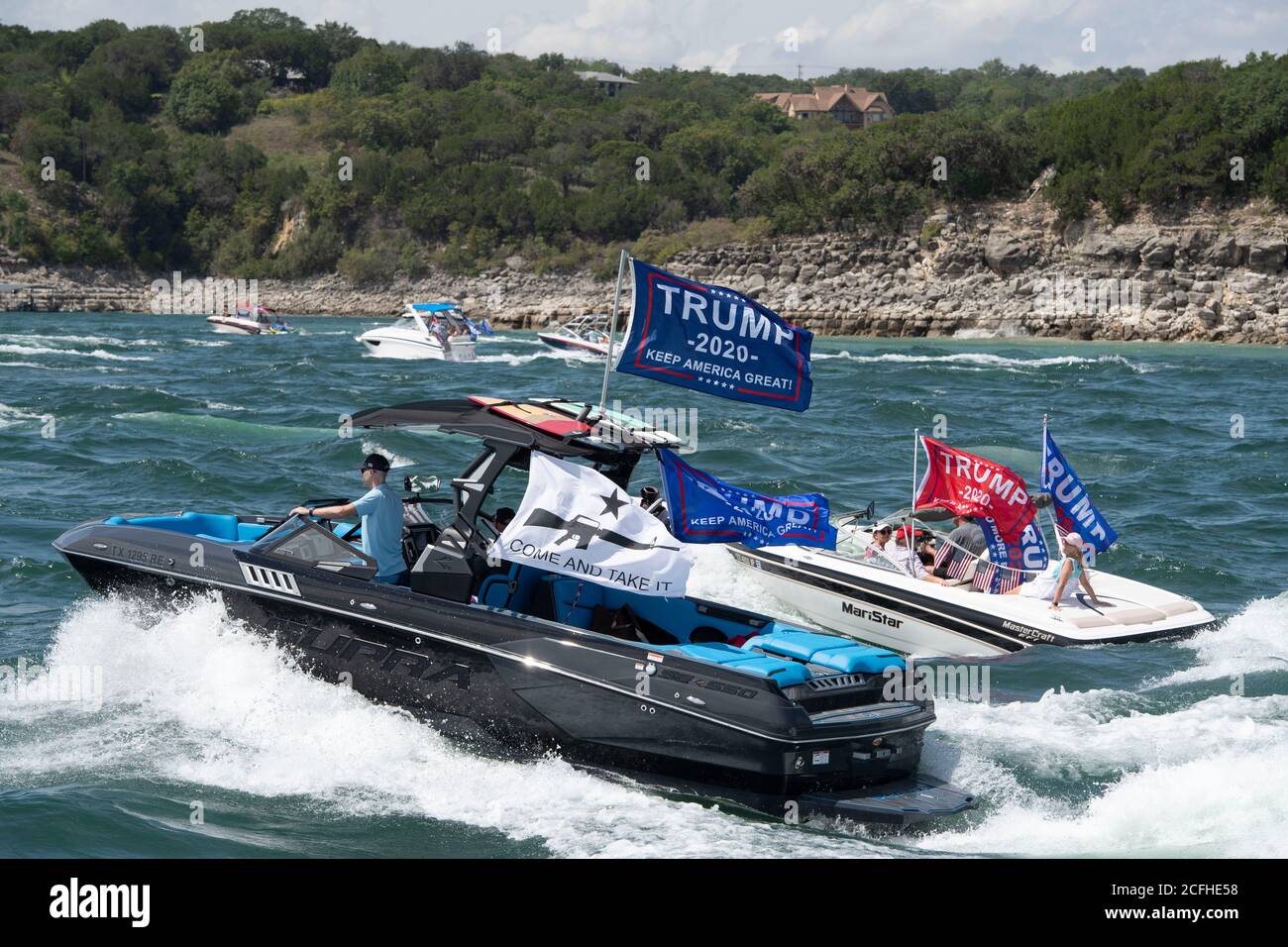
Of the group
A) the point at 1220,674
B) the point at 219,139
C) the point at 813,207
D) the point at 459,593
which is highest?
the point at 219,139

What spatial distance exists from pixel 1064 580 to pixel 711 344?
594cm

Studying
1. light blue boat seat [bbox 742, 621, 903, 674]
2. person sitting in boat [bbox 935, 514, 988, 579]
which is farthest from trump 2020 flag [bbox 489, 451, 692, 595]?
person sitting in boat [bbox 935, 514, 988, 579]

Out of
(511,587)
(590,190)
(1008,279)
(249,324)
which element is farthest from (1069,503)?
(590,190)

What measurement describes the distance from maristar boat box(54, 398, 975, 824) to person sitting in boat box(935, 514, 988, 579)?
17.3 ft

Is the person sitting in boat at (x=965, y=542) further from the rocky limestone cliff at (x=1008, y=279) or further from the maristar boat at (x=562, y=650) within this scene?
the rocky limestone cliff at (x=1008, y=279)

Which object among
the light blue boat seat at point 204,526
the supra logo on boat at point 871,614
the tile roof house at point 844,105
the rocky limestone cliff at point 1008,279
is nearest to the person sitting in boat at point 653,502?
the supra logo on boat at point 871,614

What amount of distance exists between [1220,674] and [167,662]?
970 cm

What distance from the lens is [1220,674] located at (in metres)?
13.5

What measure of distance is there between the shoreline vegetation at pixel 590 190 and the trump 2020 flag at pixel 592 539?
187ft

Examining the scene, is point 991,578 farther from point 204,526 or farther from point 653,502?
point 204,526

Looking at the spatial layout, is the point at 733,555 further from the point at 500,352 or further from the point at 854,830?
the point at 500,352

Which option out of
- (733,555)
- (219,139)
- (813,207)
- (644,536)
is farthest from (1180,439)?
(219,139)

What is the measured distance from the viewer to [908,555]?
53.0 feet

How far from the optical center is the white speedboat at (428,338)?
1911 inches
